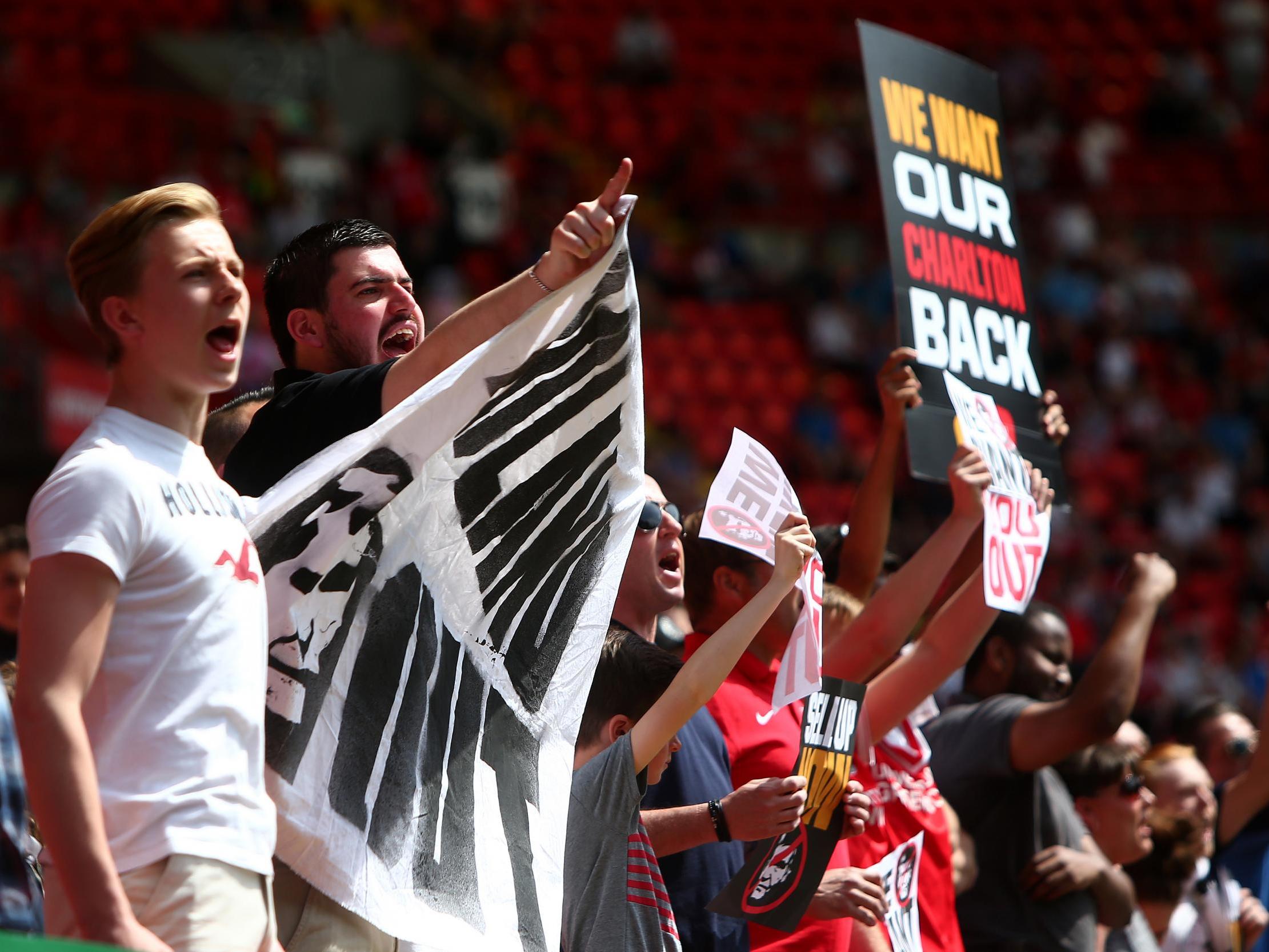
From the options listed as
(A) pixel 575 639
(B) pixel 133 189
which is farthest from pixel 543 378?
(B) pixel 133 189

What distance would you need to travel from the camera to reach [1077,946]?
359 cm

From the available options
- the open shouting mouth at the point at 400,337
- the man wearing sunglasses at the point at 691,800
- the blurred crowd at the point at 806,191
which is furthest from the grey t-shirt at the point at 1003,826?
the blurred crowd at the point at 806,191

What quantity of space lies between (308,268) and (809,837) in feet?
3.95

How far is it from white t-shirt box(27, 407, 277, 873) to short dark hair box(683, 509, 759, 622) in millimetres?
1297

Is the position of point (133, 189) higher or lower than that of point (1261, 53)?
lower

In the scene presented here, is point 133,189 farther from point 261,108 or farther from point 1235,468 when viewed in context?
point 1235,468

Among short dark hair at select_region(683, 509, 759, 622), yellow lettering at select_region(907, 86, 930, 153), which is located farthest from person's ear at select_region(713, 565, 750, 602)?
yellow lettering at select_region(907, 86, 930, 153)

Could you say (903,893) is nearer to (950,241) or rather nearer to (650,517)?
(650,517)

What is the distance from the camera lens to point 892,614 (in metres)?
3.06

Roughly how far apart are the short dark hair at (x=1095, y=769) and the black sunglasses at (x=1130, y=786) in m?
0.01

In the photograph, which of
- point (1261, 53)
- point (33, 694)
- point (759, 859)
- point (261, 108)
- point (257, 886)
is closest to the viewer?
Answer: point (33, 694)

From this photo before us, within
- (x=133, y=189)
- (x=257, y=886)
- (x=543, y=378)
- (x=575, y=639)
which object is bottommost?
(x=257, y=886)

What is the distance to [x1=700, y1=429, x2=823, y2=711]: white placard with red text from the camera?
2.60m

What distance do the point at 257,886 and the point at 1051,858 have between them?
2169mm
